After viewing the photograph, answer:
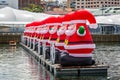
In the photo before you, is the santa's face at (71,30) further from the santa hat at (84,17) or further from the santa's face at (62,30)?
the santa's face at (62,30)

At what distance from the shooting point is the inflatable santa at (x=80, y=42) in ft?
89.8

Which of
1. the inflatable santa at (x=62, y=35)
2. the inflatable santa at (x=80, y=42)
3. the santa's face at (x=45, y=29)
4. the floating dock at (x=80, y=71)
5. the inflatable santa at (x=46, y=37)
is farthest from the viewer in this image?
the santa's face at (x=45, y=29)

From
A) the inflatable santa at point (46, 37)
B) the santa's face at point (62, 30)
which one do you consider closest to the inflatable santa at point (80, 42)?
the santa's face at point (62, 30)

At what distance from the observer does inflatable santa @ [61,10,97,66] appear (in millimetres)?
27375

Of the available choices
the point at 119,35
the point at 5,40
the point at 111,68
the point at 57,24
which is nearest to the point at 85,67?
the point at 111,68

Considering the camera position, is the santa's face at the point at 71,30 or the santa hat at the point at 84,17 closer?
the santa hat at the point at 84,17

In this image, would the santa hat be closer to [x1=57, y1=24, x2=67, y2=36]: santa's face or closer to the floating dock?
[x1=57, y1=24, x2=67, y2=36]: santa's face

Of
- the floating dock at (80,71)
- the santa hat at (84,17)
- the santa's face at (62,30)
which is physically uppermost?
the santa hat at (84,17)

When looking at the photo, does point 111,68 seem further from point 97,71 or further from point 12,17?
point 12,17

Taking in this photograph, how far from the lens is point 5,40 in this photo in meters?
77.9

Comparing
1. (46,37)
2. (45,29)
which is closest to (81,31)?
(46,37)

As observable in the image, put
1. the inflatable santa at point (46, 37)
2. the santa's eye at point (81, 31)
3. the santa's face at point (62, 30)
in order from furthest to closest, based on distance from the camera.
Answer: the inflatable santa at point (46, 37), the santa's face at point (62, 30), the santa's eye at point (81, 31)

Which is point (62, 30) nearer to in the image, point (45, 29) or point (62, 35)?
point (62, 35)

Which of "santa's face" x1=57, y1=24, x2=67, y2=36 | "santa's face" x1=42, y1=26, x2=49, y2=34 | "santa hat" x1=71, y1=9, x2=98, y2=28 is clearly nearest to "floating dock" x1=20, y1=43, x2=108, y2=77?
"santa hat" x1=71, y1=9, x2=98, y2=28
